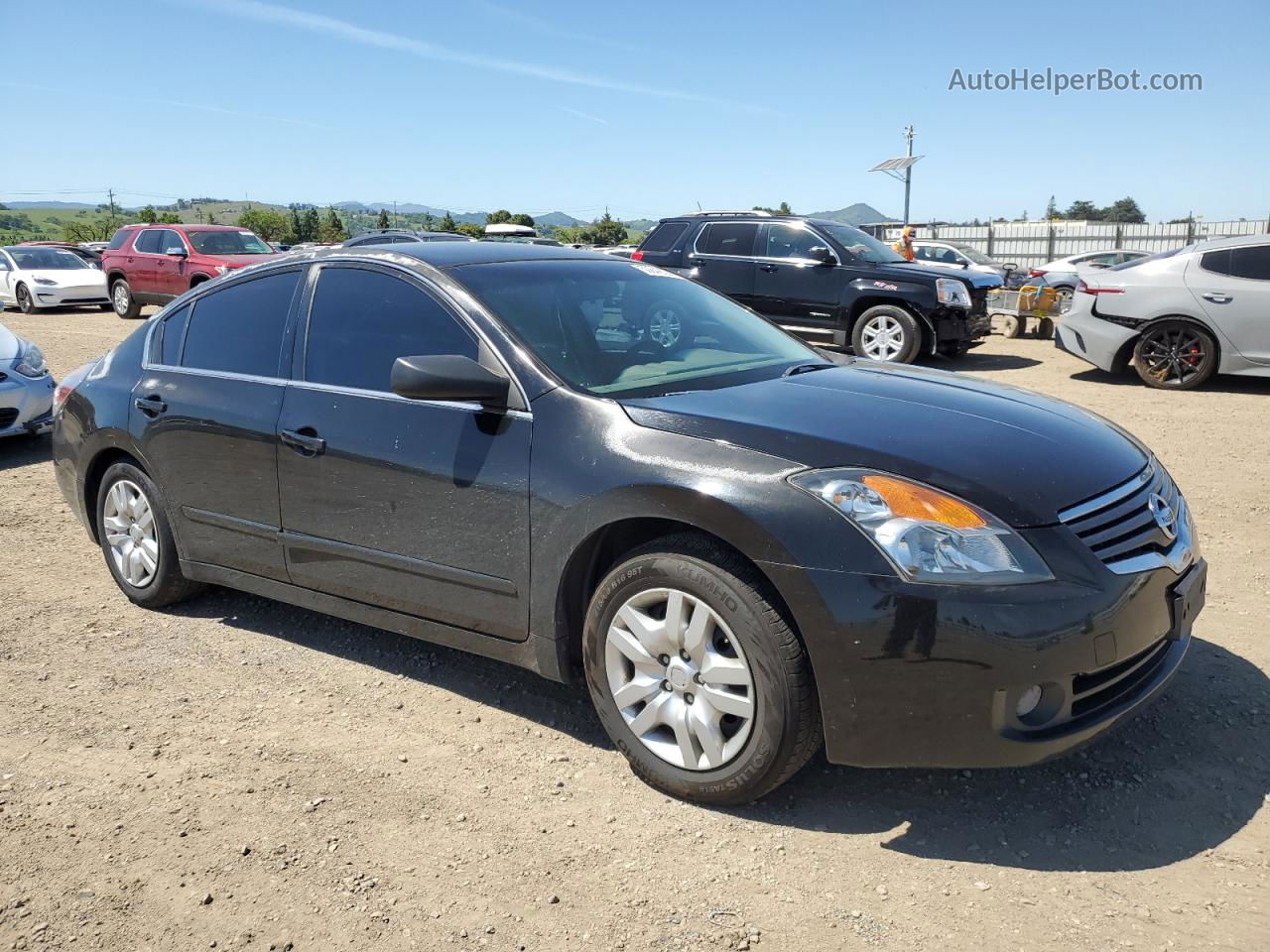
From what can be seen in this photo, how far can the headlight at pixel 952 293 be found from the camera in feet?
39.0

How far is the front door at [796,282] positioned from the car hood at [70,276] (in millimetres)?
15134

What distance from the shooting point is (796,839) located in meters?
2.91

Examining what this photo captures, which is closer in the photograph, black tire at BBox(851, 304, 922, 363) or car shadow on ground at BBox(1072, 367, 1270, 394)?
car shadow on ground at BBox(1072, 367, 1270, 394)

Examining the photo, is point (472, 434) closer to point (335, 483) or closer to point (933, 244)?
point (335, 483)

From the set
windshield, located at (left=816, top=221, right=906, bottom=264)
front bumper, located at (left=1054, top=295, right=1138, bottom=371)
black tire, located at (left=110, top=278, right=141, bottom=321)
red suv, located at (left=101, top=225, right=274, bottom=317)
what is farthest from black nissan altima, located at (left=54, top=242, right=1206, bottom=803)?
black tire, located at (left=110, top=278, right=141, bottom=321)

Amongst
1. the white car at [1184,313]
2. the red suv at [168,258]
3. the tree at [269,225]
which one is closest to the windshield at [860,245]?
the white car at [1184,313]

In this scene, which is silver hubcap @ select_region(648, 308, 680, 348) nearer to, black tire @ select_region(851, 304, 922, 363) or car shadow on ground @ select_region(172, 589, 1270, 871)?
car shadow on ground @ select_region(172, 589, 1270, 871)

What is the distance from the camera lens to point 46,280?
21344mm

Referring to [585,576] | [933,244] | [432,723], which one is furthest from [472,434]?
[933,244]

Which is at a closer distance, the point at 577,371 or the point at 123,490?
the point at 577,371

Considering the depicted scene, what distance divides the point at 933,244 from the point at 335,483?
24.5m

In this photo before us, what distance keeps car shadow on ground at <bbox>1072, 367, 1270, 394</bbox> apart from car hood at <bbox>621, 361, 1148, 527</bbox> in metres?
7.98

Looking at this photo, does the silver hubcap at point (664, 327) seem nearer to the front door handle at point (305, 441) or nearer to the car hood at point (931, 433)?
the car hood at point (931, 433)

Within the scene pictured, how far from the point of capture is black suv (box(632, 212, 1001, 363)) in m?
12.0
